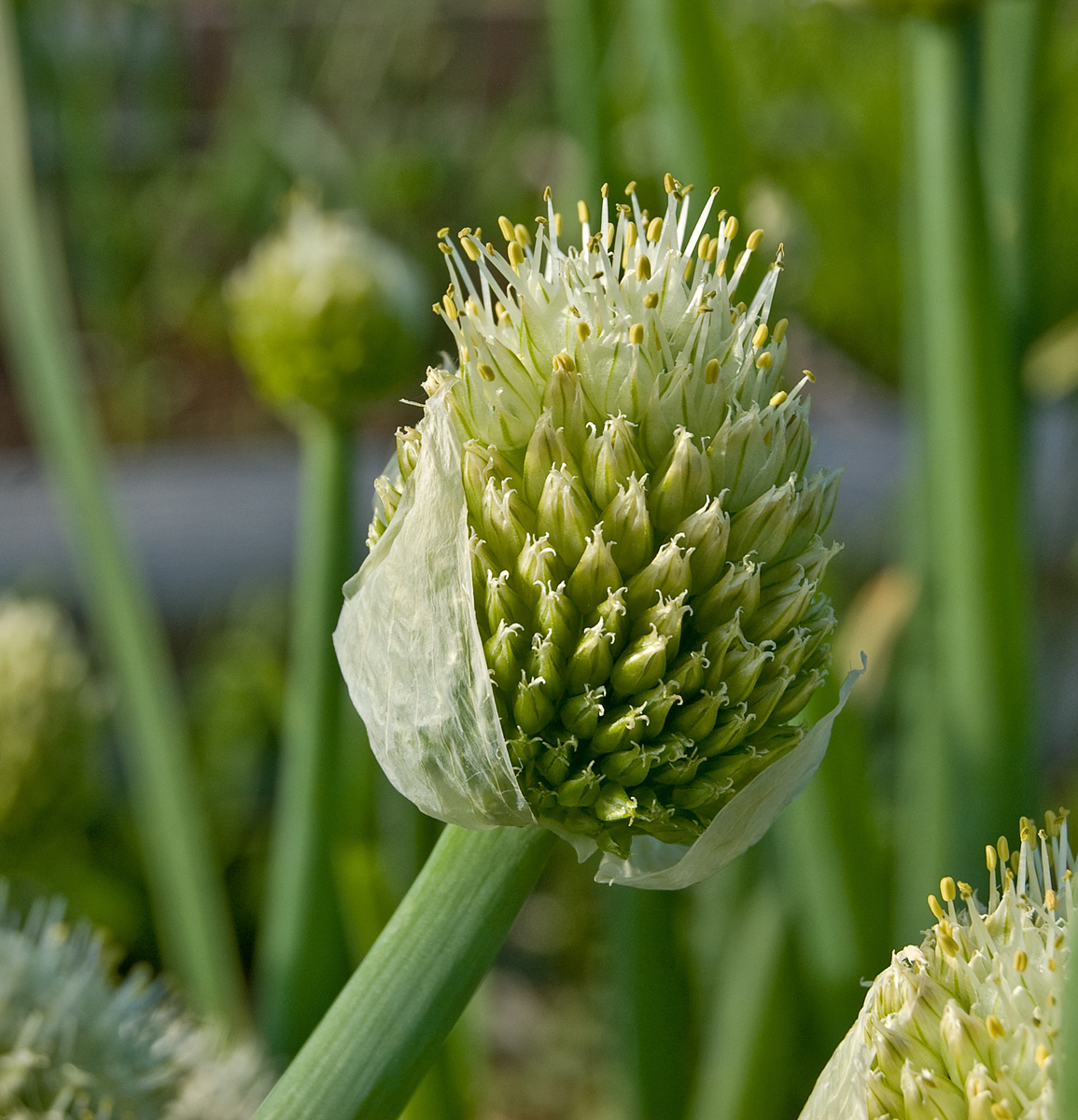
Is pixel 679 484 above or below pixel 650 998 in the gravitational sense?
above

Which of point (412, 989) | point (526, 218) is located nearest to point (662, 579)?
point (412, 989)

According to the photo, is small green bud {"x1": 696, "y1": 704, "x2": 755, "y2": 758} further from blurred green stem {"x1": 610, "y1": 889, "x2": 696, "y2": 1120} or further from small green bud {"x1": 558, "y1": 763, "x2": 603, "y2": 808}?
blurred green stem {"x1": 610, "y1": 889, "x2": 696, "y2": 1120}

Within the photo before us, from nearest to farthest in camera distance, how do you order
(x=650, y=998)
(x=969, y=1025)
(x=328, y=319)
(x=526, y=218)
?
(x=969, y=1025)
(x=650, y=998)
(x=328, y=319)
(x=526, y=218)

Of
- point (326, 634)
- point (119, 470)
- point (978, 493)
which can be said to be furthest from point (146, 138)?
point (978, 493)

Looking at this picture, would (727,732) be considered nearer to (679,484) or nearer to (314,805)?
(679,484)

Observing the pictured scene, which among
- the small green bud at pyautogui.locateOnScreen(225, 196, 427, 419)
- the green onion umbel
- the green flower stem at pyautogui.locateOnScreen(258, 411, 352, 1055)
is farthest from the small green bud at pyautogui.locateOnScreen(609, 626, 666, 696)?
the small green bud at pyautogui.locateOnScreen(225, 196, 427, 419)

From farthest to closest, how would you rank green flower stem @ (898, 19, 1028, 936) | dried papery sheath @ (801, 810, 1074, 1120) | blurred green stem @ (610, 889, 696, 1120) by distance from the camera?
blurred green stem @ (610, 889, 696, 1120)
green flower stem @ (898, 19, 1028, 936)
dried papery sheath @ (801, 810, 1074, 1120)

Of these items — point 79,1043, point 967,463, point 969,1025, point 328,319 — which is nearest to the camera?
point 969,1025
